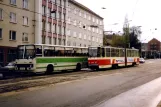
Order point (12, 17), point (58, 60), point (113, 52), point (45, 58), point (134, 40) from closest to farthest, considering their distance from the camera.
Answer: point (45, 58)
point (58, 60)
point (113, 52)
point (12, 17)
point (134, 40)

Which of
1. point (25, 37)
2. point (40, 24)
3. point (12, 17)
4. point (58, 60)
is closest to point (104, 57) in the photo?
point (58, 60)

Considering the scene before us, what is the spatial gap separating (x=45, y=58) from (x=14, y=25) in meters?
19.4

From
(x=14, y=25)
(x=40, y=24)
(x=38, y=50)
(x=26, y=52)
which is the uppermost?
(x=40, y=24)

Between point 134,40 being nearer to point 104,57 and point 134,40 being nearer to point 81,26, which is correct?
point 81,26

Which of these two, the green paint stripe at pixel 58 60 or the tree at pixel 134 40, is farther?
the tree at pixel 134 40

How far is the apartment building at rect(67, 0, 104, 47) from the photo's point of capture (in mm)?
65075

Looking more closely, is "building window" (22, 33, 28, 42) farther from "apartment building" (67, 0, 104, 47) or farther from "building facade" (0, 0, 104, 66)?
"apartment building" (67, 0, 104, 47)

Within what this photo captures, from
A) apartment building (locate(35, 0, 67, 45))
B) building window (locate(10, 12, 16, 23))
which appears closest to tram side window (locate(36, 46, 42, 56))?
building window (locate(10, 12, 16, 23))

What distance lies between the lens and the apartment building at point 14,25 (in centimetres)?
4303

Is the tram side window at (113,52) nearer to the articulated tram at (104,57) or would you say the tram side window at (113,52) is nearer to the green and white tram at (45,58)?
the articulated tram at (104,57)

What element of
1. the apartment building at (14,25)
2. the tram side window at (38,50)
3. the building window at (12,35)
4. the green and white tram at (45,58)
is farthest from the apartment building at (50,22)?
the tram side window at (38,50)

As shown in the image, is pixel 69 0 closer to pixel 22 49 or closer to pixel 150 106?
pixel 22 49

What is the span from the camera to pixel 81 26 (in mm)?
71688

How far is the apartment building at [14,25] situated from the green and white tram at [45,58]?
44.3 ft
